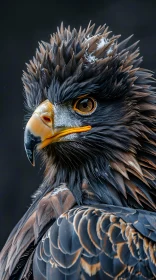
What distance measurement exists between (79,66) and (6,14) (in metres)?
2.06

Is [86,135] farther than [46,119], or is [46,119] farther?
[86,135]

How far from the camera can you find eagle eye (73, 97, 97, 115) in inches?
152

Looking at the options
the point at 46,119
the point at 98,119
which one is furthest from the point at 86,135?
the point at 46,119

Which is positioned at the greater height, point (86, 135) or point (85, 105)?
point (85, 105)

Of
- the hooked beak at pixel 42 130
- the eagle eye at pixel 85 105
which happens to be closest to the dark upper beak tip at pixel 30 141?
the hooked beak at pixel 42 130

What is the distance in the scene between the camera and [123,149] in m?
3.83

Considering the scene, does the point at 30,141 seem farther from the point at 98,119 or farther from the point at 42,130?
the point at 98,119

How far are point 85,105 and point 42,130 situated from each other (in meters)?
0.27

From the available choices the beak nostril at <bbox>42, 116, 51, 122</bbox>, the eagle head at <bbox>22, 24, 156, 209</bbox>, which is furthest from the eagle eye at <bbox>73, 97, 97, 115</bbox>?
the beak nostril at <bbox>42, 116, 51, 122</bbox>

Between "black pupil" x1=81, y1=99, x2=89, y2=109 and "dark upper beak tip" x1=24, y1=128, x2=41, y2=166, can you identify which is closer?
"dark upper beak tip" x1=24, y1=128, x2=41, y2=166

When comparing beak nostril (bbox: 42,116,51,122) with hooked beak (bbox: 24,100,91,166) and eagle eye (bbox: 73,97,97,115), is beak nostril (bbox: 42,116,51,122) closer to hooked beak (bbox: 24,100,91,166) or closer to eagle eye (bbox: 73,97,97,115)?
hooked beak (bbox: 24,100,91,166)

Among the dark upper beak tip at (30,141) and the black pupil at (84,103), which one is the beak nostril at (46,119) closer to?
the dark upper beak tip at (30,141)

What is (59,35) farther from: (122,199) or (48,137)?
(122,199)

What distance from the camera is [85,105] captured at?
153 inches
